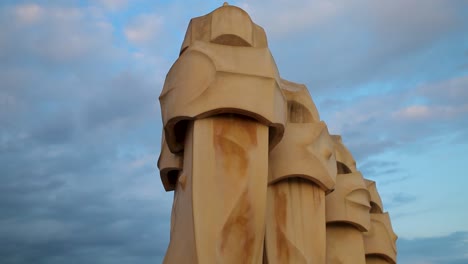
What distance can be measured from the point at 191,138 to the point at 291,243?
104 inches

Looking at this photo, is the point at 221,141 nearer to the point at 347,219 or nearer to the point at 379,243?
the point at 347,219

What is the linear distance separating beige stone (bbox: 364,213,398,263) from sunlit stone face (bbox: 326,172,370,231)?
2063 millimetres

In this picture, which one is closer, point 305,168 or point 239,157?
point 239,157

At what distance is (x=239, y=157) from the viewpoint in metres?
7.36

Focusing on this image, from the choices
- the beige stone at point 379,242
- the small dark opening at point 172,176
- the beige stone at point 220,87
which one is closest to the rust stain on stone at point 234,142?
the beige stone at point 220,87

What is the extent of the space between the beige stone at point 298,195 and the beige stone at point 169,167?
1.61 m

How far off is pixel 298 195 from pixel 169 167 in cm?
225

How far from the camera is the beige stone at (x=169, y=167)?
8516 millimetres

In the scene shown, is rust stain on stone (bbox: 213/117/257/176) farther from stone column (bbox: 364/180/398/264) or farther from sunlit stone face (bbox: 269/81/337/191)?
stone column (bbox: 364/180/398/264)

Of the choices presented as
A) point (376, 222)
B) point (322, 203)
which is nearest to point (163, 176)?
point (322, 203)

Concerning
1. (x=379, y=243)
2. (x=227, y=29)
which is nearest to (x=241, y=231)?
(x=227, y=29)

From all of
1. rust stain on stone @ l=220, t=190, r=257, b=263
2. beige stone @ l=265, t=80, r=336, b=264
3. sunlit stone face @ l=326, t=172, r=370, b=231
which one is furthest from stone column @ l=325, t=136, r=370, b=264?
rust stain on stone @ l=220, t=190, r=257, b=263

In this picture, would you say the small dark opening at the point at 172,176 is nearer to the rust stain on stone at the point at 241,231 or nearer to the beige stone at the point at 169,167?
the beige stone at the point at 169,167

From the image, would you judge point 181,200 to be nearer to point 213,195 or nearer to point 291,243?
point 213,195
